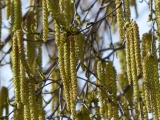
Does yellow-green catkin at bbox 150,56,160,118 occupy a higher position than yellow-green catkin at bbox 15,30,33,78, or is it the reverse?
yellow-green catkin at bbox 15,30,33,78

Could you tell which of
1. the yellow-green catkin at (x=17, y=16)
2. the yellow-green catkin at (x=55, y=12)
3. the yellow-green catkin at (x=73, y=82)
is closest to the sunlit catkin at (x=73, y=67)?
the yellow-green catkin at (x=73, y=82)

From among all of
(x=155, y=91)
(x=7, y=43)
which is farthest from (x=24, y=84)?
(x=7, y=43)

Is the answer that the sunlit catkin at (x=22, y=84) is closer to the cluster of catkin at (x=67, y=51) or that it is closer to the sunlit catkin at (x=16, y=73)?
the sunlit catkin at (x=16, y=73)

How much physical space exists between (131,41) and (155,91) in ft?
0.83

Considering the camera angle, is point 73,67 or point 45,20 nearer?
point 73,67

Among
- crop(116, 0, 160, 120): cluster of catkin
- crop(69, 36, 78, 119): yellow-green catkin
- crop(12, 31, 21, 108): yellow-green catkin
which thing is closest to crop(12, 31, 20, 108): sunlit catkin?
crop(12, 31, 21, 108): yellow-green catkin

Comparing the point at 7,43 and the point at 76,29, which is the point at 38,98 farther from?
the point at 7,43

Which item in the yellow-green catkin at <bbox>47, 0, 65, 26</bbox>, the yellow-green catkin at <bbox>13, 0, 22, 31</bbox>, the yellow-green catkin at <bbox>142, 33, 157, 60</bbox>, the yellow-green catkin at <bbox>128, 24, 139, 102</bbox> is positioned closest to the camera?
the yellow-green catkin at <bbox>128, 24, 139, 102</bbox>

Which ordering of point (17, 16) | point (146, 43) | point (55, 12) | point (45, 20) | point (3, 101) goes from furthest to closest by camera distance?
point (3, 101) → point (17, 16) → point (146, 43) → point (45, 20) → point (55, 12)

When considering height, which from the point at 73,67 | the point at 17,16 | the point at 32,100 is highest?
the point at 17,16

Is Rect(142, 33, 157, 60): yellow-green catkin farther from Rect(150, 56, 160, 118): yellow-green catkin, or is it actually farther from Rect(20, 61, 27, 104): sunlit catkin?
Rect(20, 61, 27, 104): sunlit catkin

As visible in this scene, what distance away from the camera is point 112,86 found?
323 cm

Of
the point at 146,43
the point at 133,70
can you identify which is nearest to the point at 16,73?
the point at 133,70

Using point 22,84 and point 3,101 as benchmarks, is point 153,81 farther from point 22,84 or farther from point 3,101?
point 3,101
